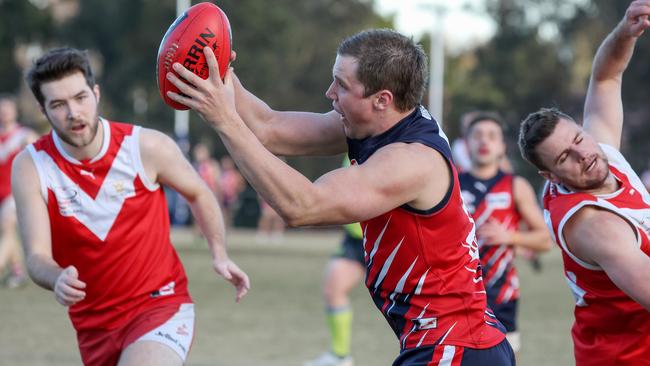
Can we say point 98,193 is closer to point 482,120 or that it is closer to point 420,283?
point 420,283

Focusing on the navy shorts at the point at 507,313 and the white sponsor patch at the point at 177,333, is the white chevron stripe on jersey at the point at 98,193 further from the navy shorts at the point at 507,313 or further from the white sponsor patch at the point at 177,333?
the navy shorts at the point at 507,313

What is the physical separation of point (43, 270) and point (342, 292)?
4.31 metres

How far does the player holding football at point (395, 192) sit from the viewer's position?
341cm

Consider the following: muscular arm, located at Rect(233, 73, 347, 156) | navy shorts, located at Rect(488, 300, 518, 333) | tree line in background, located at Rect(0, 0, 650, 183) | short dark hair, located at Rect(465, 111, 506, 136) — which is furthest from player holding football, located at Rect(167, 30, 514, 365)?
tree line in background, located at Rect(0, 0, 650, 183)

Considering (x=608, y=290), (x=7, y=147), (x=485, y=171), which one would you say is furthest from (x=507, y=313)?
(x=7, y=147)

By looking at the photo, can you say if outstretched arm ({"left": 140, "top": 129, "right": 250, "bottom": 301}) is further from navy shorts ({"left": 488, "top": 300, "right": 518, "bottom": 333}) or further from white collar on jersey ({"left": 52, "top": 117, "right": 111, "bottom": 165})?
navy shorts ({"left": 488, "top": 300, "right": 518, "bottom": 333})

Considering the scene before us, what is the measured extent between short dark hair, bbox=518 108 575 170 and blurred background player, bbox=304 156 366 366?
3.78 meters

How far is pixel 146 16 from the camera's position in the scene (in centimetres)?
4562

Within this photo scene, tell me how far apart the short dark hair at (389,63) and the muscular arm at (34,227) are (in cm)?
163

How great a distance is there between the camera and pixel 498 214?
745 cm

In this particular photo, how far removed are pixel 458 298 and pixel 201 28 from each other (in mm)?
1490

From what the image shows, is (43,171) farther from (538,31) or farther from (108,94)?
(538,31)

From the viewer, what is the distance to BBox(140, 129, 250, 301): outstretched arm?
203 inches

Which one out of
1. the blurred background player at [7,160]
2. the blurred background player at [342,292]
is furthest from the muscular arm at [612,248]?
the blurred background player at [7,160]
